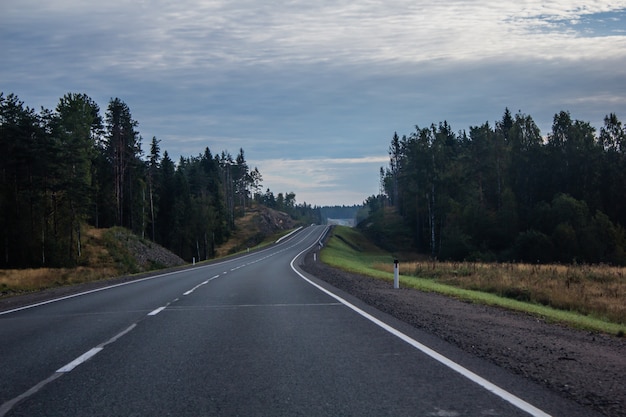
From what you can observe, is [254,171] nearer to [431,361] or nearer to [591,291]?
[591,291]

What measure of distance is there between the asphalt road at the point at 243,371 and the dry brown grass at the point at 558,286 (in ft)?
26.6

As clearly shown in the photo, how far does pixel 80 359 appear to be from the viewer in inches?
296

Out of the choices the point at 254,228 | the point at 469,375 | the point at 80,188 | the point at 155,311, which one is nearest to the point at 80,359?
the point at 469,375

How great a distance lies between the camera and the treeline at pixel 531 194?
56312 millimetres

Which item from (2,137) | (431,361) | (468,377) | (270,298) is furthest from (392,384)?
(2,137)

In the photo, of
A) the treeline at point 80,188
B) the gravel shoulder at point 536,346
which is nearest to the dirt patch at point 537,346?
the gravel shoulder at point 536,346

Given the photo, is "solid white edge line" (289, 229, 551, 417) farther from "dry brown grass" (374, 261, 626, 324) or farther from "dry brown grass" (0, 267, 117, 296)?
"dry brown grass" (0, 267, 117, 296)

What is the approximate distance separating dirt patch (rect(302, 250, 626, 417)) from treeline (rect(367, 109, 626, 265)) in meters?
47.5

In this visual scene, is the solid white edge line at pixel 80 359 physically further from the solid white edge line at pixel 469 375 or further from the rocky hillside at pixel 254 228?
the rocky hillside at pixel 254 228

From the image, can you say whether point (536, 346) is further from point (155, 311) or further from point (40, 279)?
point (40, 279)

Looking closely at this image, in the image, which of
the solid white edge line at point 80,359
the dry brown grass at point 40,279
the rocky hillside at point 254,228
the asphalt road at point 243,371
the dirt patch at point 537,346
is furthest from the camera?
the rocky hillside at point 254,228

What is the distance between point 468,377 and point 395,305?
25.3ft

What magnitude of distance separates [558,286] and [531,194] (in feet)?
171

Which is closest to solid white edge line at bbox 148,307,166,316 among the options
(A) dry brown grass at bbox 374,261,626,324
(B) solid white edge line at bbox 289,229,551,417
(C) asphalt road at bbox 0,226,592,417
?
(C) asphalt road at bbox 0,226,592,417
